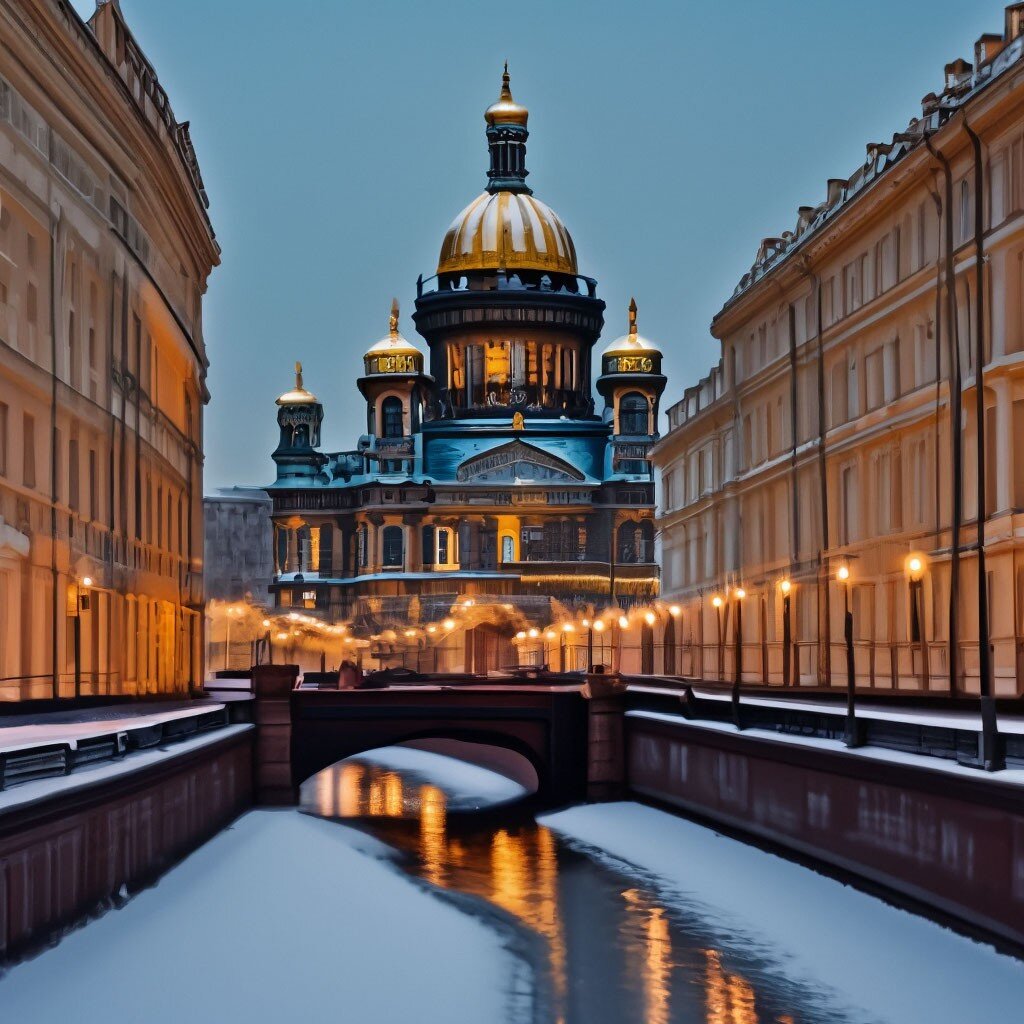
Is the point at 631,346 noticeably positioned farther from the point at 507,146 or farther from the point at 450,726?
the point at 450,726

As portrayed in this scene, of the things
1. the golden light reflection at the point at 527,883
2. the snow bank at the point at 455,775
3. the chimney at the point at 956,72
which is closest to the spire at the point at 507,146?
the snow bank at the point at 455,775

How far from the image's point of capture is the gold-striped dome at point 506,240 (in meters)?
141

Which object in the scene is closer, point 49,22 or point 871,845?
point 871,845

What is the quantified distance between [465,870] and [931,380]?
15.9 metres

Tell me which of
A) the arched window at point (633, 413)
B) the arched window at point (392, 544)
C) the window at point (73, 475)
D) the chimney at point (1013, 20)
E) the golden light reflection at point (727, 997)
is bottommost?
the golden light reflection at point (727, 997)

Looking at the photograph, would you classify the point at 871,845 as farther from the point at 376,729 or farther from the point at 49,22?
the point at 376,729

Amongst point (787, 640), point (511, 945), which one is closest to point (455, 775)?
point (787, 640)

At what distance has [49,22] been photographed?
4231cm

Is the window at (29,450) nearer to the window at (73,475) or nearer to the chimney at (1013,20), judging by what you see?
the window at (73,475)

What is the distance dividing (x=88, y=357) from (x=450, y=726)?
52.7 feet

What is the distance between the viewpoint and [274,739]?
186ft

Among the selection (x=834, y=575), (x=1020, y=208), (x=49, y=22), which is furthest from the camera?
(x=834, y=575)

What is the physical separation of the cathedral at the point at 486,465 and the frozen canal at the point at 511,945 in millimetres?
72732

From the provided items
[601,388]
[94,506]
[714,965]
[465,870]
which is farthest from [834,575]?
[601,388]
